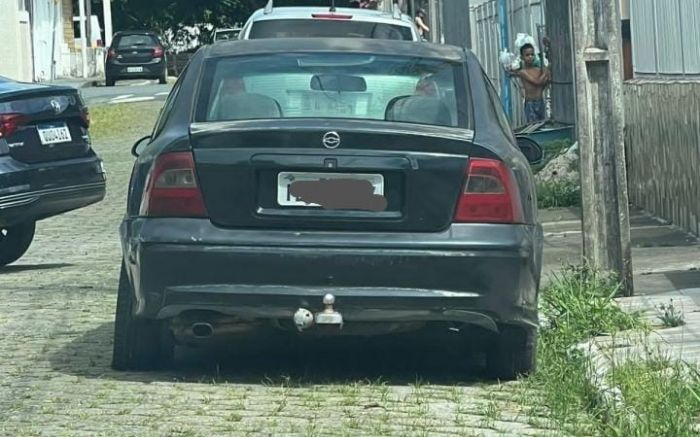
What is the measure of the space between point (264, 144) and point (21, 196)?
17.2 ft

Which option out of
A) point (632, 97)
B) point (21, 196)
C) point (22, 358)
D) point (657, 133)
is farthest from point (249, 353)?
point (632, 97)

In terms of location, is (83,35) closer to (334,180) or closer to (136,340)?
(136,340)

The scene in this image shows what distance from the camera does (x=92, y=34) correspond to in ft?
209

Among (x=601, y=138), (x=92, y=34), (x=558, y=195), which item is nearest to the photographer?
(x=601, y=138)

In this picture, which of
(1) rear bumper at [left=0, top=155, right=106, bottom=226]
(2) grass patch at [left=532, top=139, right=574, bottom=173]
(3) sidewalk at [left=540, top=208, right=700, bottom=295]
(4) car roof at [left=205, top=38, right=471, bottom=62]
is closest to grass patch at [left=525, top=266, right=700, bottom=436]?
(3) sidewalk at [left=540, top=208, right=700, bottom=295]

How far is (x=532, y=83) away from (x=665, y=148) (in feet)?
26.7

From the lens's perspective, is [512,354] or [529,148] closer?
[512,354]

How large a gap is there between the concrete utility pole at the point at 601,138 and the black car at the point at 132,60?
1517 inches

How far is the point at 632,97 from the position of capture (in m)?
15.7

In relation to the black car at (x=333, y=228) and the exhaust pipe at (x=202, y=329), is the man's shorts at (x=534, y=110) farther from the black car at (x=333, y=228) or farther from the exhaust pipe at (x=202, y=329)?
the exhaust pipe at (x=202, y=329)

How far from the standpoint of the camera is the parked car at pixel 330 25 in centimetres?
1513

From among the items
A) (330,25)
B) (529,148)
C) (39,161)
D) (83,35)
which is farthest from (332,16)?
(83,35)

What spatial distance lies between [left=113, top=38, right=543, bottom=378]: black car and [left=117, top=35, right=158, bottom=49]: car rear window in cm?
4084

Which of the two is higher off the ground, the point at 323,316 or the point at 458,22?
the point at 458,22
